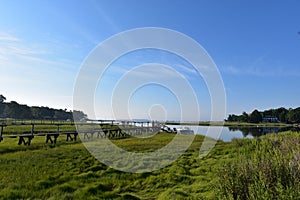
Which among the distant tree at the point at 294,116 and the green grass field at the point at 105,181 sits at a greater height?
the distant tree at the point at 294,116

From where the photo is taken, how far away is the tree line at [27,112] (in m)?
110

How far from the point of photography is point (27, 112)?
112500 mm

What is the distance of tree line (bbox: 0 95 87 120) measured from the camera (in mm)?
110250

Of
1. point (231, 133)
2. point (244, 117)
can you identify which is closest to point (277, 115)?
point (244, 117)

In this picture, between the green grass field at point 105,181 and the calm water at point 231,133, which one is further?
the calm water at point 231,133

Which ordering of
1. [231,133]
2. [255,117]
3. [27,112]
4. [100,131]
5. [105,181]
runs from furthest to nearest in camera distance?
[255,117], [27,112], [231,133], [100,131], [105,181]

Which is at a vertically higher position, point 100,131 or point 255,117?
point 255,117

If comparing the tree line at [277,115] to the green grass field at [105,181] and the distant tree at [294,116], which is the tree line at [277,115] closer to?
the distant tree at [294,116]

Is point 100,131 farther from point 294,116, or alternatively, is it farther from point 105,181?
point 294,116

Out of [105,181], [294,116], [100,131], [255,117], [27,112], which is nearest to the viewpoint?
[105,181]

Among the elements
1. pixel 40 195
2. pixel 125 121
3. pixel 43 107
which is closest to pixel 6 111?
pixel 43 107

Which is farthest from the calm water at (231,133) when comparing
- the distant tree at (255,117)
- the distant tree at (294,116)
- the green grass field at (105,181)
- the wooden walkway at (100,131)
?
the distant tree at (255,117)

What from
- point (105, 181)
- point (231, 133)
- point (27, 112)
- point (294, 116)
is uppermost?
point (294, 116)

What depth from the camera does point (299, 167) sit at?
4.62 meters
